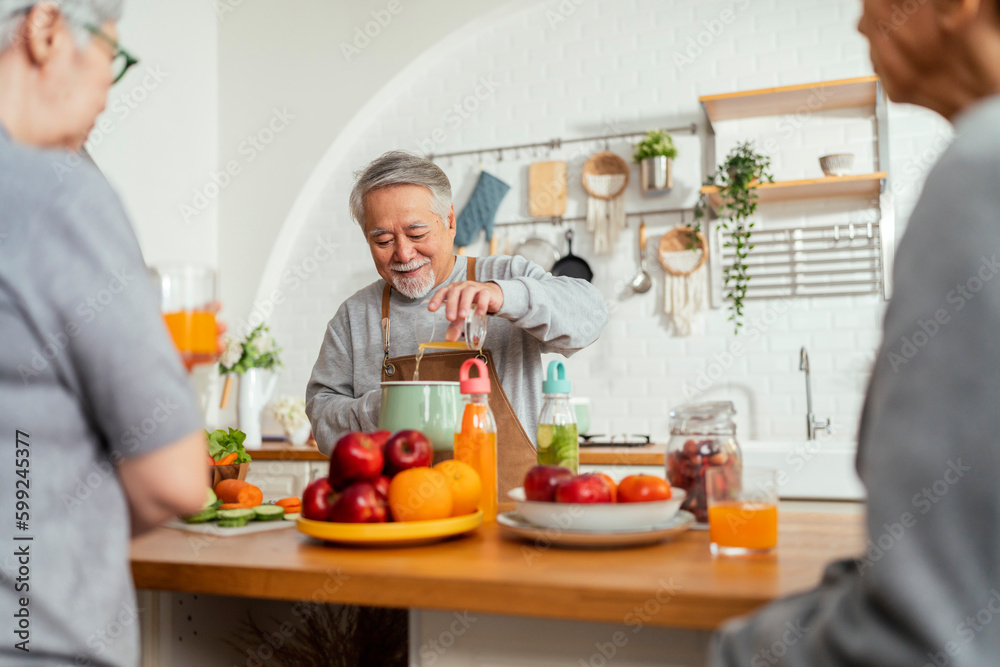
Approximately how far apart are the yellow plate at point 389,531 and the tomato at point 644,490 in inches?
10.9

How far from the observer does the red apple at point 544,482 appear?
1.38 meters

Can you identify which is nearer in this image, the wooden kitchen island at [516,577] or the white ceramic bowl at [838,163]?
the wooden kitchen island at [516,577]

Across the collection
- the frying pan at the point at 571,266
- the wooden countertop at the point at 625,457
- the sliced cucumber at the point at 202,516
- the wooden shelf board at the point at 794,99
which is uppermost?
the wooden shelf board at the point at 794,99

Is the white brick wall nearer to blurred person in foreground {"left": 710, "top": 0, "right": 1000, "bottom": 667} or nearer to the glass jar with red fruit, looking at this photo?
the glass jar with red fruit

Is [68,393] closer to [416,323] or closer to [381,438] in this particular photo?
[381,438]

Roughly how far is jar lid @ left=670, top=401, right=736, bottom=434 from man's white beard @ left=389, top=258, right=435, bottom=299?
1117 millimetres

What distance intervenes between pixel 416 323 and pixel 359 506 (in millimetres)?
1161

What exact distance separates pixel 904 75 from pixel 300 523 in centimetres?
115

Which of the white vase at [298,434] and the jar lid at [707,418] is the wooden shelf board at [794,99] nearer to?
the white vase at [298,434]

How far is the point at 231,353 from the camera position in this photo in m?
4.23

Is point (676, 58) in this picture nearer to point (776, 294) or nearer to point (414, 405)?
point (776, 294)

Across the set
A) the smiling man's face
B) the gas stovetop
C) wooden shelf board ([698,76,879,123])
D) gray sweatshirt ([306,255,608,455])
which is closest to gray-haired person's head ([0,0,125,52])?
gray sweatshirt ([306,255,608,455])

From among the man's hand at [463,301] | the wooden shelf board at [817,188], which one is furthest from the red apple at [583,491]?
the wooden shelf board at [817,188]

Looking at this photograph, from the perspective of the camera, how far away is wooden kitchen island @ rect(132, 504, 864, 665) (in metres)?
1.07
